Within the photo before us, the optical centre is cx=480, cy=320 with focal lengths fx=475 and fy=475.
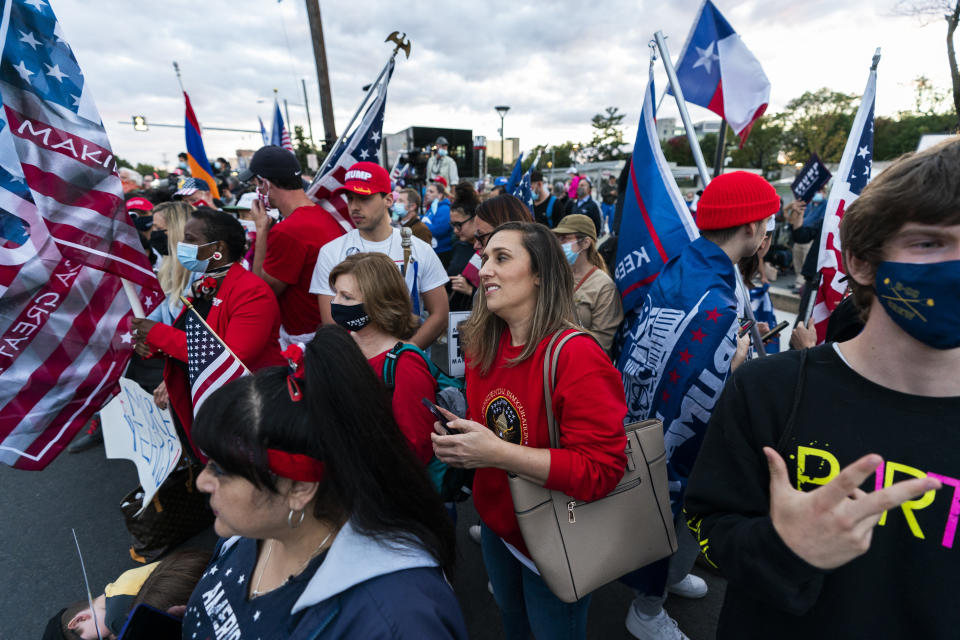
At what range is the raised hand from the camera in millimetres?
766

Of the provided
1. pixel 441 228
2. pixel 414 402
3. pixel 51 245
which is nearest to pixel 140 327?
pixel 51 245

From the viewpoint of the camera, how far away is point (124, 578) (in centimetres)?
184

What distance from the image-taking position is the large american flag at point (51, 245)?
1.95 metres

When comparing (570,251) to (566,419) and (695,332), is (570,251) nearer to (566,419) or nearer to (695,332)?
(695,332)

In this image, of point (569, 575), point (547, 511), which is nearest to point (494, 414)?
point (547, 511)

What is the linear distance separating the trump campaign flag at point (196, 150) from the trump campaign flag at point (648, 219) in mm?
6734

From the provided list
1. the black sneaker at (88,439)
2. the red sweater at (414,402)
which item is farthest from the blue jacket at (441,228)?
the red sweater at (414,402)

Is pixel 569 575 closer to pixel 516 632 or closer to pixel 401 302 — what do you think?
pixel 516 632

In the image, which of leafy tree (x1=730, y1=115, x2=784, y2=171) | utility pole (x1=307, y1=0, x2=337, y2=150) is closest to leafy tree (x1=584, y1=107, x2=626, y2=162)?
leafy tree (x1=730, y1=115, x2=784, y2=171)

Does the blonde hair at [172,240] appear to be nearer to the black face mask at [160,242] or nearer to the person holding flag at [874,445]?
the black face mask at [160,242]

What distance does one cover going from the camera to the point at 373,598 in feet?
3.60

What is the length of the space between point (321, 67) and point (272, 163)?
611cm

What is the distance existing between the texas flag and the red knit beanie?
170cm

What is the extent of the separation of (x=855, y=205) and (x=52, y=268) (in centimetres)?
295
